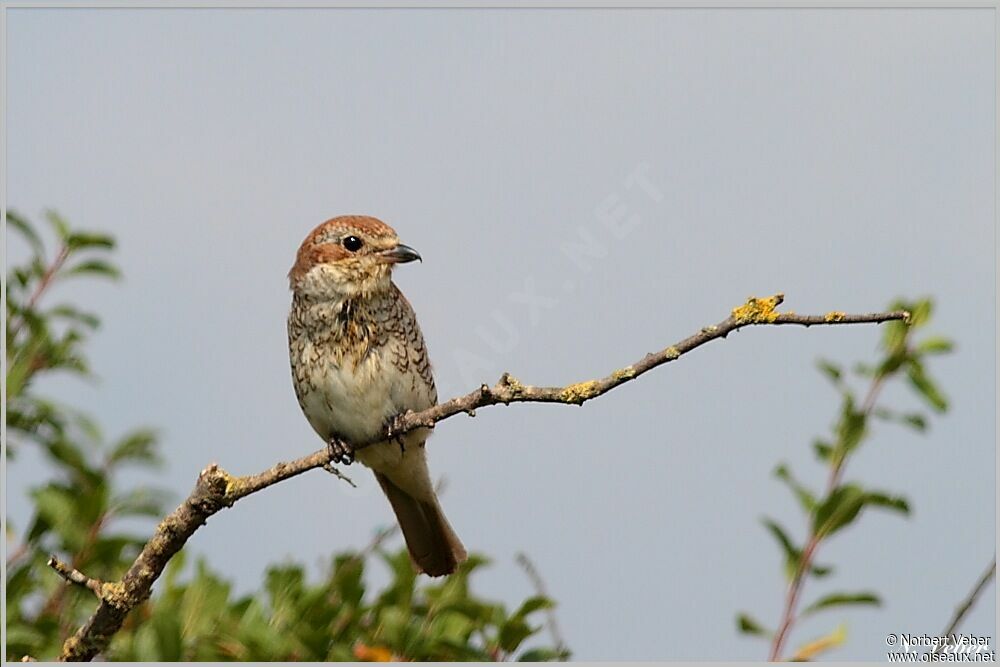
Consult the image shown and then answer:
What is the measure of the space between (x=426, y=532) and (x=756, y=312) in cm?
328

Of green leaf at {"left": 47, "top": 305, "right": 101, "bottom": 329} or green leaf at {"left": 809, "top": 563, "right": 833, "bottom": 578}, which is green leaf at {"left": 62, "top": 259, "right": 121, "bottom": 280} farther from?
green leaf at {"left": 809, "top": 563, "right": 833, "bottom": 578}

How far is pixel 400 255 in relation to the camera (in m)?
5.64

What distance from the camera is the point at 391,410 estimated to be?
220 inches

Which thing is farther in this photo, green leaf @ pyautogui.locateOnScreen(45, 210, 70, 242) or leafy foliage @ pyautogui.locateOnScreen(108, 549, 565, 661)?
green leaf @ pyautogui.locateOnScreen(45, 210, 70, 242)

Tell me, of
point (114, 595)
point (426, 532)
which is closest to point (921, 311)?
point (426, 532)

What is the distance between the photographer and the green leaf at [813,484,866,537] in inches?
162

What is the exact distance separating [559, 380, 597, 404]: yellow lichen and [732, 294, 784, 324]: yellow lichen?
1.35 feet

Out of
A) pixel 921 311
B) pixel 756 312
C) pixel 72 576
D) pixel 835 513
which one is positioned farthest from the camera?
pixel 921 311

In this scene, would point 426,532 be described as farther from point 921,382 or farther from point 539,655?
point 921,382

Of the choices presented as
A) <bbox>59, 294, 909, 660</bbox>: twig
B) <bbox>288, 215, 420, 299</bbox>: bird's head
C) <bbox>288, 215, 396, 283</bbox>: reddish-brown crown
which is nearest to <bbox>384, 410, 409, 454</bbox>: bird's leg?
<bbox>288, 215, 420, 299</bbox>: bird's head

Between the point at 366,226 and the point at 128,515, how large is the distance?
162 cm

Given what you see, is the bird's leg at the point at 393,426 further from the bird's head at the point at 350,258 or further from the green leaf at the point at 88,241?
the green leaf at the point at 88,241

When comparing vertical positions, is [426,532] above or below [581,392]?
below

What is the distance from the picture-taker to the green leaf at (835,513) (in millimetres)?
4113
